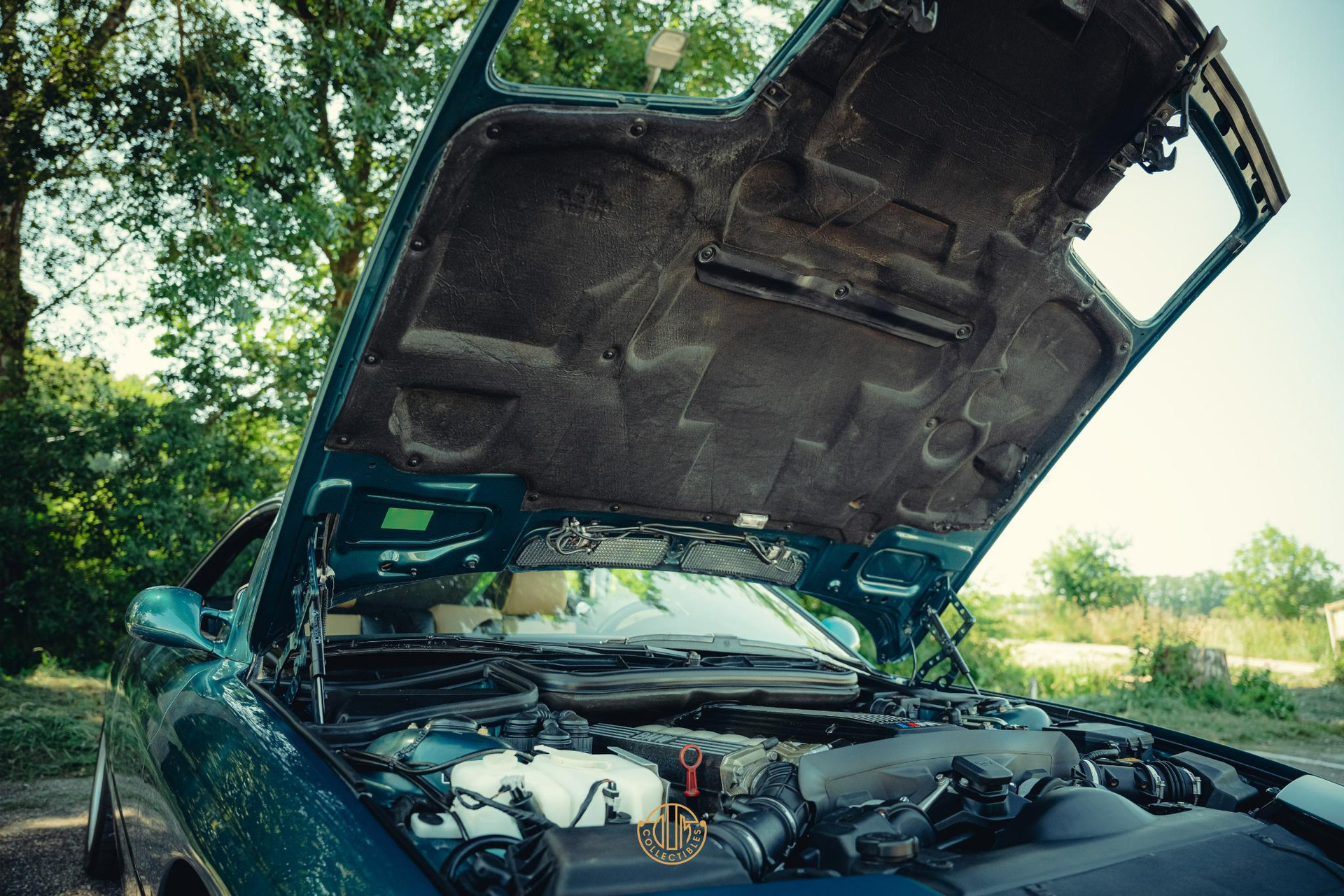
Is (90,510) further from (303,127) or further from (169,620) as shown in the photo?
(169,620)

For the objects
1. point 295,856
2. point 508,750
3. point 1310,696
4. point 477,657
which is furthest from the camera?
point 1310,696

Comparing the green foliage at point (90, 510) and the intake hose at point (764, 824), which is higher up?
the intake hose at point (764, 824)

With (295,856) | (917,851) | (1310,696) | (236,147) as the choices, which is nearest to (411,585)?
(295,856)

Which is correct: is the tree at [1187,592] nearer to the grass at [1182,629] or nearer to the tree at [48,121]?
the grass at [1182,629]

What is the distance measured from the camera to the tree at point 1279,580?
17219 millimetres

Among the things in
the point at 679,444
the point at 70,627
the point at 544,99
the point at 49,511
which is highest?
the point at 544,99

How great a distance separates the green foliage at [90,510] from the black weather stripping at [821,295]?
24.9ft

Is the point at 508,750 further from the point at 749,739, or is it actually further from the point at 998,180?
the point at 998,180

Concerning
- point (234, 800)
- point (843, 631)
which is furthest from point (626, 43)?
point (234, 800)

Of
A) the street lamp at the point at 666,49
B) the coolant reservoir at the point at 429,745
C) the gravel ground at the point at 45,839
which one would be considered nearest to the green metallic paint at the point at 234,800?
the coolant reservoir at the point at 429,745

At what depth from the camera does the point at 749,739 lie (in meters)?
2.17

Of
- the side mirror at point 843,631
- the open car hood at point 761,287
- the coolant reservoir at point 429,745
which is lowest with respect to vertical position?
the coolant reservoir at point 429,745

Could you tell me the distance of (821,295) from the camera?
240cm

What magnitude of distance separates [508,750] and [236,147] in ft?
25.3
